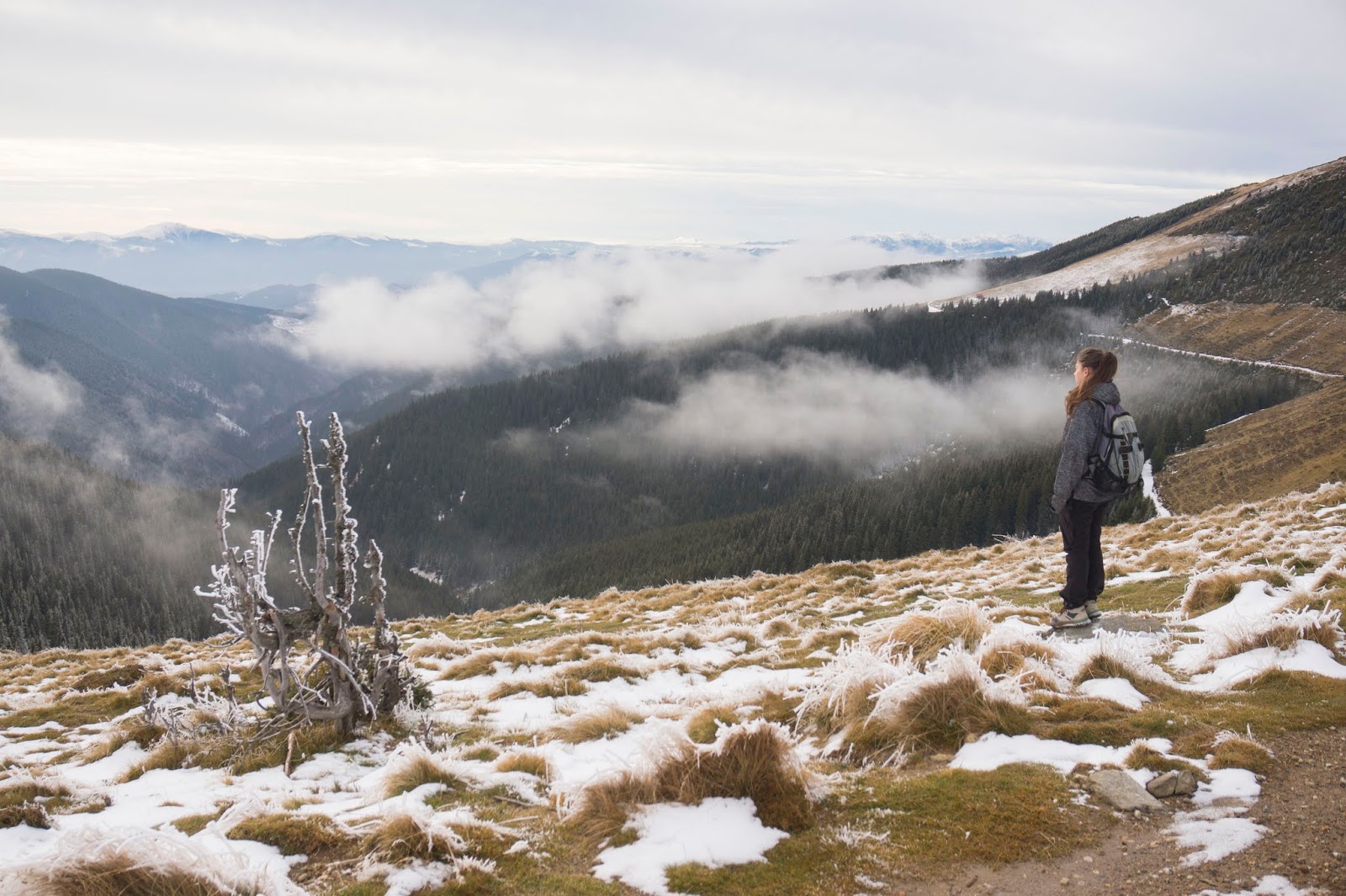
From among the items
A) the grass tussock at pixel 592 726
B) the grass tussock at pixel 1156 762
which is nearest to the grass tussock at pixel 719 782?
the grass tussock at pixel 1156 762

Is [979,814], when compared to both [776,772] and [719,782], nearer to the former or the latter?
[776,772]

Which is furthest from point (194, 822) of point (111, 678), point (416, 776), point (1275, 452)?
point (1275, 452)

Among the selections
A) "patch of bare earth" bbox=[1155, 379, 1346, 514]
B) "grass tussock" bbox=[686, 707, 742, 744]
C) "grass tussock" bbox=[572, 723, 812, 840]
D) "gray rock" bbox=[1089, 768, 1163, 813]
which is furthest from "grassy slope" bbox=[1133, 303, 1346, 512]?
"grass tussock" bbox=[572, 723, 812, 840]

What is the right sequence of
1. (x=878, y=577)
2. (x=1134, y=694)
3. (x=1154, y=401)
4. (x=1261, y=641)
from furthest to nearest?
(x=1154, y=401), (x=878, y=577), (x=1261, y=641), (x=1134, y=694)

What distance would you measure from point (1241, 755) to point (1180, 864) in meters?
1.46

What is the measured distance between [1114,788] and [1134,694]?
209 cm

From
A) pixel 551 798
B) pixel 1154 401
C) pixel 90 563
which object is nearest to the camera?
pixel 551 798

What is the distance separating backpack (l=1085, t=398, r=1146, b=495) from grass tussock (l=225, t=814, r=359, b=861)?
856cm

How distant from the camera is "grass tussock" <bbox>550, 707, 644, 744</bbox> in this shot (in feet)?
23.1

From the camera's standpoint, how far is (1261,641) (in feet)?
21.3

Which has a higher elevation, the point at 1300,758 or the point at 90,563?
the point at 1300,758

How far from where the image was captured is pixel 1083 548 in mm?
8516

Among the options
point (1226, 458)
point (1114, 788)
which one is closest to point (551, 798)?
point (1114, 788)

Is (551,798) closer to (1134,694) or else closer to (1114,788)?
(1114,788)
